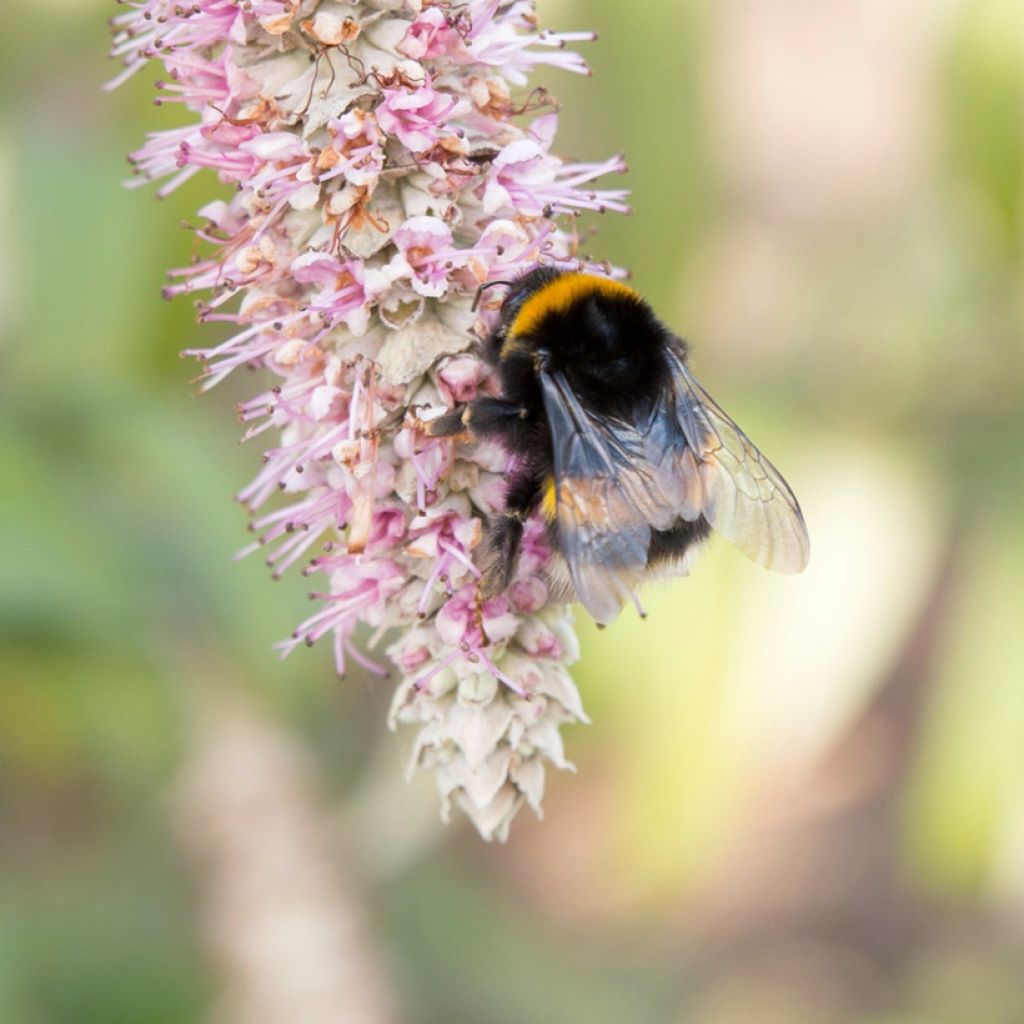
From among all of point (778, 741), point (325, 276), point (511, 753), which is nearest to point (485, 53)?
point (325, 276)

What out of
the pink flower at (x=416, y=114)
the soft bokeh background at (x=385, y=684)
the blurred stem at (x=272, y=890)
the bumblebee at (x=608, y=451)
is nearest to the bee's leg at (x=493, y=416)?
the bumblebee at (x=608, y=451)

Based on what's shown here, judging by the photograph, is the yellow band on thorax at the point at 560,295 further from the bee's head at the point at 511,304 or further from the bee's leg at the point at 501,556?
the bee's leg at the point at 501,556

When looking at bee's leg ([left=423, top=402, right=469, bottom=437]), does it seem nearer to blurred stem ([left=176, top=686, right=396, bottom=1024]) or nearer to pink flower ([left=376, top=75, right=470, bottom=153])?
pink flower ([left=376, top=75, right=470, bottom=153])

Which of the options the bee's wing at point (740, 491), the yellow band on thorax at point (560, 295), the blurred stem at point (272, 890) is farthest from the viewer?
the blurred stem at point (272, 890)

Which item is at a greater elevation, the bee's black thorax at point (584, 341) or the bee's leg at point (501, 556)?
the bee's black thorax at point (584, 341)

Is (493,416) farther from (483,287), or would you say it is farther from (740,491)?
(740,491)

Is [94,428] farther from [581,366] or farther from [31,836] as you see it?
[31,836]
